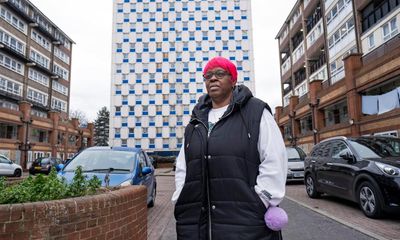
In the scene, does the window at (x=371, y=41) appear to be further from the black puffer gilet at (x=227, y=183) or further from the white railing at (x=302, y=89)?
the black puffer gilet at (x=227, y=183)

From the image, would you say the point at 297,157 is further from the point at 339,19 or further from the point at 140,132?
the point at 140,132

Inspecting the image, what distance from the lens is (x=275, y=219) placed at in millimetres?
1938

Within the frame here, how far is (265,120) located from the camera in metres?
2.23

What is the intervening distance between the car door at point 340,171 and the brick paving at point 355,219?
0.41m

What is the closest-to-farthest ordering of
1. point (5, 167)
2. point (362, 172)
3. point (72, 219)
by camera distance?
point (72, 219) → point (362, 172) → point (5, 167)

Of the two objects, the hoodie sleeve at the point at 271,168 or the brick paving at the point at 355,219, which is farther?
the brick paving at the point at 355,219

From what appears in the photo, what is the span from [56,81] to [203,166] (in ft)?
204

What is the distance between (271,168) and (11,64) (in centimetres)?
5150

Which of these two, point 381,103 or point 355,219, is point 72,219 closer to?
point 355,219

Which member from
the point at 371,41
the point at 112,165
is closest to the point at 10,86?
the point at 371,41

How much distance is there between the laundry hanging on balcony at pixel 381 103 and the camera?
17781mm

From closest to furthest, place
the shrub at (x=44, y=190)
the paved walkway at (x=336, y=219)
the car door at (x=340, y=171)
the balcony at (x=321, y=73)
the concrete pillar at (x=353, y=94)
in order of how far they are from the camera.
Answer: the shrub at (x=44, y=190) < the paved walkway at (x=336, y=219) < the car door at (x=340, y=171) < the concrete pillar at (x=353, y=94) < the balcony at (x=321, y=73)

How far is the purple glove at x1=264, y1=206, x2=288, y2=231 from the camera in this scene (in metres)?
1.92

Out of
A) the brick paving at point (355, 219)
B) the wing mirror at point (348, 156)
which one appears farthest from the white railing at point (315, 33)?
the wing mirror at point (348, 156)
